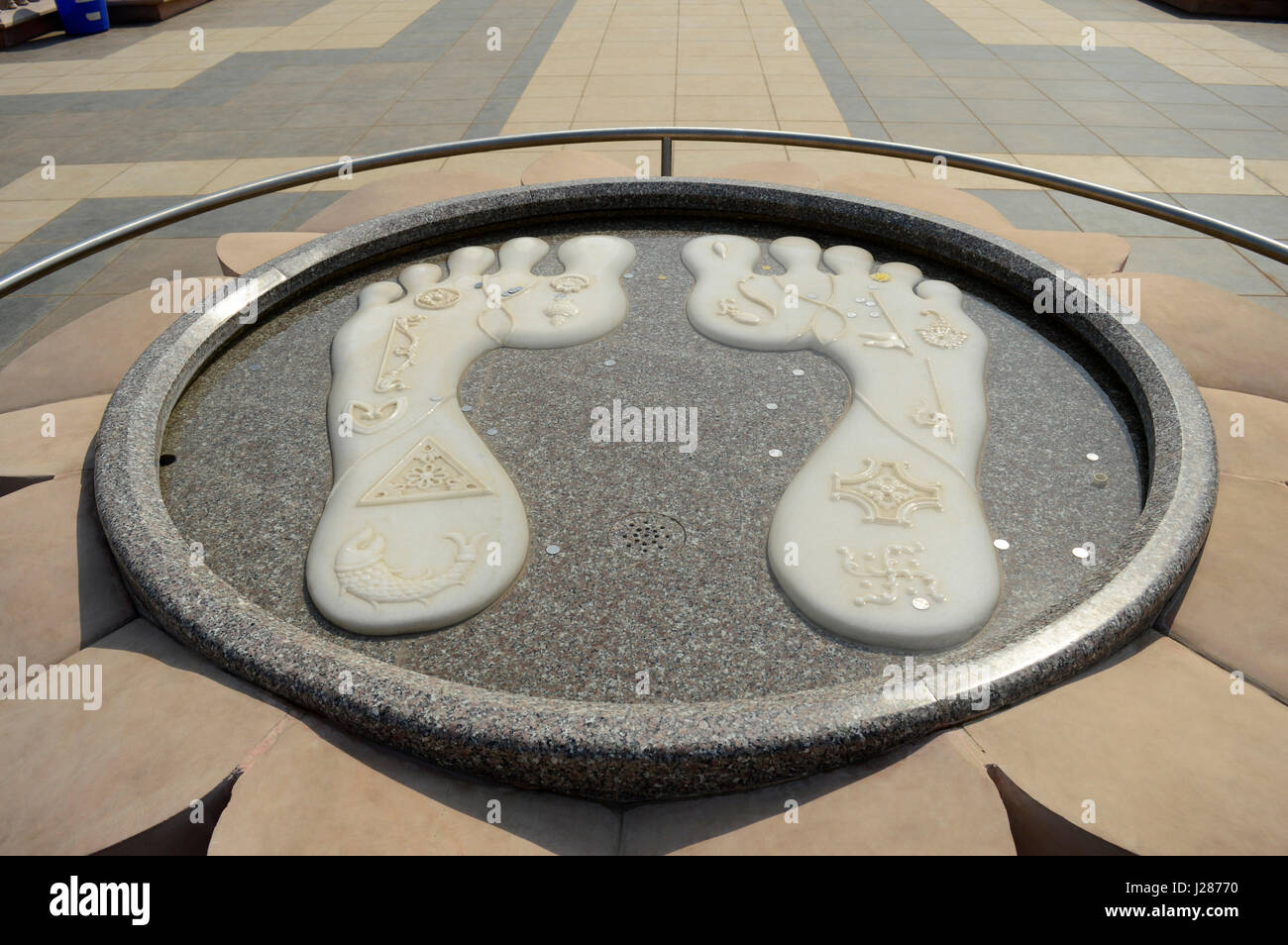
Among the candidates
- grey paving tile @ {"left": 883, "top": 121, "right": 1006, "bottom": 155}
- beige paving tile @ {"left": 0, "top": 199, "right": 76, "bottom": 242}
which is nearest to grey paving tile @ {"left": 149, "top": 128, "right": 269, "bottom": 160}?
beige paving tile @ {"left": 0, "top": 199, "right": 76, "bottom": 242}

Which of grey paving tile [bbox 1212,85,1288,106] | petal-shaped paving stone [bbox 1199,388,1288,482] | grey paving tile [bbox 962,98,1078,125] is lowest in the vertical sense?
petal-shaped paving stone [bbox 1199,388,1288,482]

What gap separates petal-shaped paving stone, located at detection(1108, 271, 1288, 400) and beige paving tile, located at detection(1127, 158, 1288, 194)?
14.3 ft

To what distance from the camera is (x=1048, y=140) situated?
9562 millimetres

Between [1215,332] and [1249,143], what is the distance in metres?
6.80

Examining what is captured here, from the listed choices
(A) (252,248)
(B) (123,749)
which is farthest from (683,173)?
(B) (123,749)

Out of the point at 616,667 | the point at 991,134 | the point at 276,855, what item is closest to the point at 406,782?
the point at 276,855

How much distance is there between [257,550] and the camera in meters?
3.55

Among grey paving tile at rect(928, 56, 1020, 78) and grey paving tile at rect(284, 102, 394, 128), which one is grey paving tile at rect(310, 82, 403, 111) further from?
grey paving tile at rect(928, 56, 1020, 78)

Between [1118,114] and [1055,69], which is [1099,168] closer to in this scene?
[1118,114]

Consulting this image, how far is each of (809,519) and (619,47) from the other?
11.6 meters

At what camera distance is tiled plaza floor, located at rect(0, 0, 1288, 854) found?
244cm

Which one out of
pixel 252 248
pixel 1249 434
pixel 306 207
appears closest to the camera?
pixel 1249 434

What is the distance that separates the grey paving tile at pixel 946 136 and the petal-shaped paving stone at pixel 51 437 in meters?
8.15
